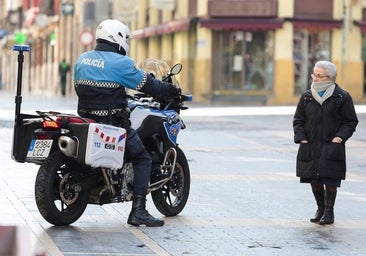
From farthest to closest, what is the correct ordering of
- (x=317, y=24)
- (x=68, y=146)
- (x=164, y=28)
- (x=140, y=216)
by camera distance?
(x=164, y=28)
(x=317, y=24)
(x=140, y=216)
(x=68, y=146)

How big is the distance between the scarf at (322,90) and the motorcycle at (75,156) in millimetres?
1277

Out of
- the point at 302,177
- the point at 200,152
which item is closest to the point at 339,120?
the point at 302,177

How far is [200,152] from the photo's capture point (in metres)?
20.7

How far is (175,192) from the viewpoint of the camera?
39.7 feet

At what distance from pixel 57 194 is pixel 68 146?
0.44 metres

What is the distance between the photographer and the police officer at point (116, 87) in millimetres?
10906

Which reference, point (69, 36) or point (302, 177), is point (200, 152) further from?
point (69, 36)

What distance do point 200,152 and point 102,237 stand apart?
34.2ft

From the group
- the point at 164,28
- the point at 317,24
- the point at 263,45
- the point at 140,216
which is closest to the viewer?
the point at 140,216

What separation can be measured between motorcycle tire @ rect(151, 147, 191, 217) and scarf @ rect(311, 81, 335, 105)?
134cm

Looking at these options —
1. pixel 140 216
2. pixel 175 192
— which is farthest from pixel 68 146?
pixel 175 192

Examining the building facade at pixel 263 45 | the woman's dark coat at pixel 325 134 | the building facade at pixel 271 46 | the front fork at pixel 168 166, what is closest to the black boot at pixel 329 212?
the woman's dark coat at pixel 325 134

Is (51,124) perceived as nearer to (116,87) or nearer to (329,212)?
(116,87)

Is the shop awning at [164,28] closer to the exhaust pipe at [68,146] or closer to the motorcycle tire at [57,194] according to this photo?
the motorcycle tire at [57,194]
